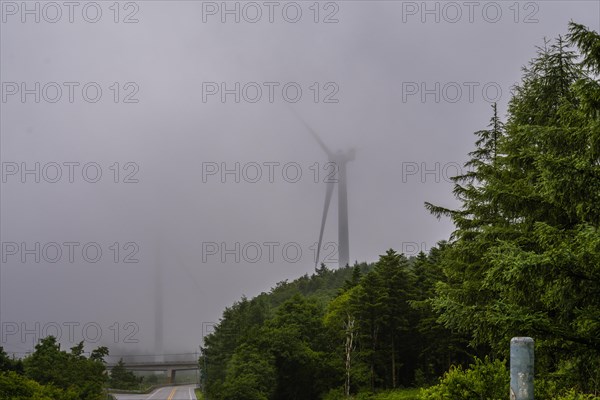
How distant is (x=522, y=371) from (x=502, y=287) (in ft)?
24.8

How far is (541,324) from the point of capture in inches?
448

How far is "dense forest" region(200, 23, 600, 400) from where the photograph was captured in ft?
37.0

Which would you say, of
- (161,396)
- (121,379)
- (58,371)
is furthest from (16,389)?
(121,379)

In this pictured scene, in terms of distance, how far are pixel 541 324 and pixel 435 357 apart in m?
40.7

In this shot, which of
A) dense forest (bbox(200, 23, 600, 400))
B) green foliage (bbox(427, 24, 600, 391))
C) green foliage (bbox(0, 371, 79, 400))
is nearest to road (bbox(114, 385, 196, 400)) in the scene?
dense forest (bbox(200, 23, 600, 400))

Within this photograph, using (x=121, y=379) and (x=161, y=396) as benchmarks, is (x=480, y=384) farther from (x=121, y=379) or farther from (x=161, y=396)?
(x=121, y=379)

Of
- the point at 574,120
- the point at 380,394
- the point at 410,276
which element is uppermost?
the point at 574,120

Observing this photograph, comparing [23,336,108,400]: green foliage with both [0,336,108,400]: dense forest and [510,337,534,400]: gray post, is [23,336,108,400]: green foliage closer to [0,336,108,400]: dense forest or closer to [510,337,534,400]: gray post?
[0,336,108,400]: dense forest

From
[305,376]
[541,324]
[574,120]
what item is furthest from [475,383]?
[305,376]

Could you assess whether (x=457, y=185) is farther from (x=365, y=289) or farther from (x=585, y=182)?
(x=365, y=289)

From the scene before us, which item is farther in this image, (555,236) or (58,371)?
(58,371)

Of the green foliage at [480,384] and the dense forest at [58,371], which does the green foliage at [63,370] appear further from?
the green foliage at [480,384]

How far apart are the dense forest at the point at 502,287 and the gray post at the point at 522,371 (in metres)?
5.58

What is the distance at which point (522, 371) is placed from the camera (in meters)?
5.41
